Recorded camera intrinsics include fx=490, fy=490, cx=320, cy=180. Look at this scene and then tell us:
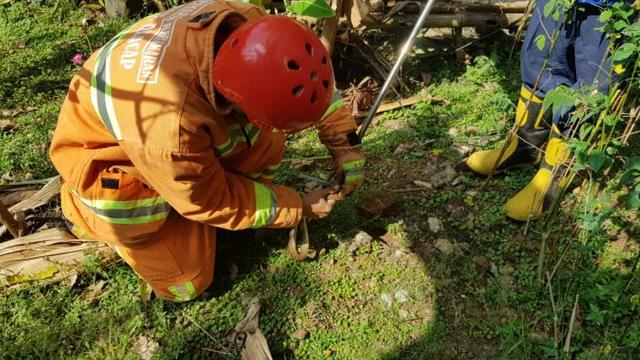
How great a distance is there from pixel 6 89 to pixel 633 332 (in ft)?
16.4

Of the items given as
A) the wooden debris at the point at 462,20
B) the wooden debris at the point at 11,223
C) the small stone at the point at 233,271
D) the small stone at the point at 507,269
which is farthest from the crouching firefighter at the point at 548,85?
the wooden debris at the point at 11,223

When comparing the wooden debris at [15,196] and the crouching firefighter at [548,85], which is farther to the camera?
the wooden debris at [15,196]

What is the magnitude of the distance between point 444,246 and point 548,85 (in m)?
1.08

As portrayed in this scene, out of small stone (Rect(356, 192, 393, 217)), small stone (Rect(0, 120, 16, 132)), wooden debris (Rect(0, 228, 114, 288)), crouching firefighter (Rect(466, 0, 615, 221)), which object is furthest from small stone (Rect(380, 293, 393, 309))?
small stone (Rect(0, 120, 16, 132))

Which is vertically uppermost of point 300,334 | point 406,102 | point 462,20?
point 462,20

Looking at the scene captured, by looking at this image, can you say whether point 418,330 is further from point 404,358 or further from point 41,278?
point 41,278

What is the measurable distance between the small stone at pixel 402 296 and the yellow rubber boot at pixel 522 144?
0.97 m

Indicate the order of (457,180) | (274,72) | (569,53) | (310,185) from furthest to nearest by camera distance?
(310,185) < (457,180) < (569,53) < (274,72)

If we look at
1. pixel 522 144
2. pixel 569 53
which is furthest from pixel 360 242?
pixel 569 53

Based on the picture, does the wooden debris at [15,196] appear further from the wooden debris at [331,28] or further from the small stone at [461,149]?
the small stone at [461,149]

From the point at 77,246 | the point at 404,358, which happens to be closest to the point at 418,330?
the point at 404,358

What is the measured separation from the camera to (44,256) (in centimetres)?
296

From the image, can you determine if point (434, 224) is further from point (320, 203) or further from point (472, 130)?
point (472, 130)

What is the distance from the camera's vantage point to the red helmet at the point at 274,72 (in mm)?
1746
